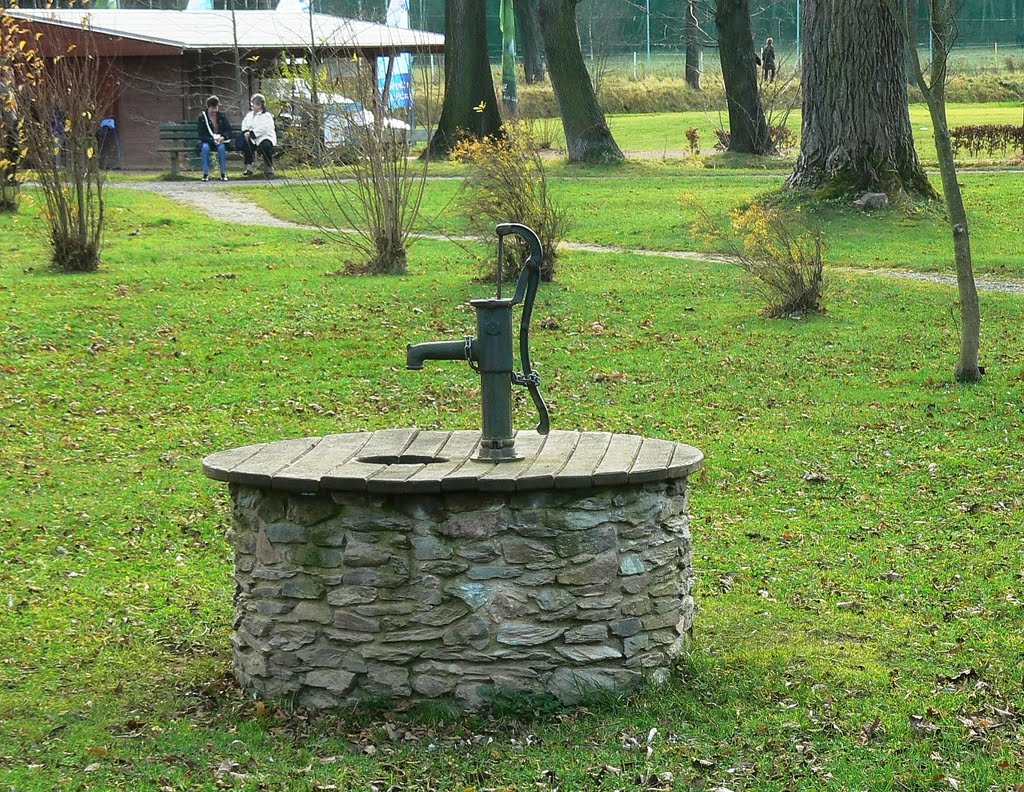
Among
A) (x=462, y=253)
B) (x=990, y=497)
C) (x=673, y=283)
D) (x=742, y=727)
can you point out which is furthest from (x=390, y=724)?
(x=462, y=253)

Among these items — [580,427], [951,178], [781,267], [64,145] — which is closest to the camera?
[580,427]

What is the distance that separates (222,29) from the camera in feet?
111

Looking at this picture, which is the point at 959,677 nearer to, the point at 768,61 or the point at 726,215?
the point at 726,215

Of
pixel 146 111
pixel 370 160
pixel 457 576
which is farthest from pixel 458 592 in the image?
pixel 146 111

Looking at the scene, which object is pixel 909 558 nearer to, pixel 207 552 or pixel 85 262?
pixel 207 552

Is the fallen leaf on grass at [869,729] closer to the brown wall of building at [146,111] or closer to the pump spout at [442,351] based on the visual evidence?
the pump spout at [442,351]

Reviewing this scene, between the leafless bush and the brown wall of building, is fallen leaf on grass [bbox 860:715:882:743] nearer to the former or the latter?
the leafless bush

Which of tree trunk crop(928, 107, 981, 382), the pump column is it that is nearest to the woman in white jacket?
tree trunk crop(928, 107, 981, 382)

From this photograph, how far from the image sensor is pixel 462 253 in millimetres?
18281

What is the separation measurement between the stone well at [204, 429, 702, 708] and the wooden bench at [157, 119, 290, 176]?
76.1 ft

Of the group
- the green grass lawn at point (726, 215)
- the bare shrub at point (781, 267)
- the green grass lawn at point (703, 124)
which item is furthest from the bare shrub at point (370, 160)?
the green grass lawn at point (703, 124)

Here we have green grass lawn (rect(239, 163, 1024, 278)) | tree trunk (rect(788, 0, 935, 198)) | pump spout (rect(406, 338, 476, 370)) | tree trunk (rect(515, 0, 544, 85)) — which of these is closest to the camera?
pump spout (rect(406, 338, 476, 370))

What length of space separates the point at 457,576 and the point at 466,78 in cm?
2402

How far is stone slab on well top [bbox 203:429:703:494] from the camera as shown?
204 inches
